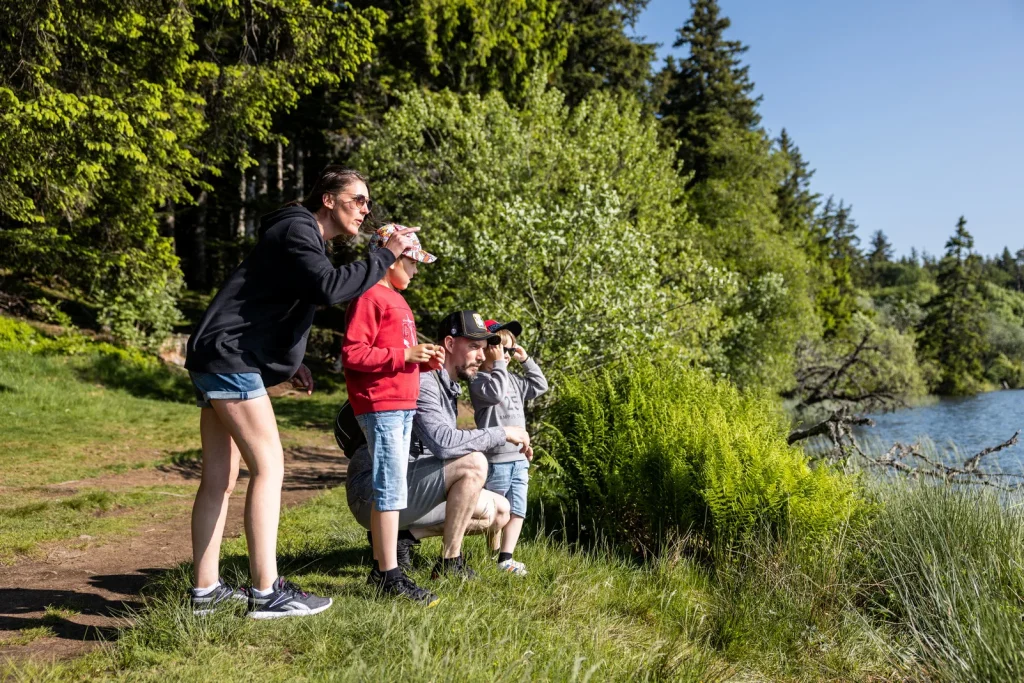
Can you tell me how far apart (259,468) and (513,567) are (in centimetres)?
177

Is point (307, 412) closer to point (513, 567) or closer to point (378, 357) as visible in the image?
point (513, 567)

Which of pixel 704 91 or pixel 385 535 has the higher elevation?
pixel 704 91

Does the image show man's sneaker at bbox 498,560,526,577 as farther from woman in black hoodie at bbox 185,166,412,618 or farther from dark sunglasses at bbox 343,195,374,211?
dark sunglasses at bbox 343,195,374,211

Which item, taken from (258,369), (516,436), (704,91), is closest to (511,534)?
(516,436)

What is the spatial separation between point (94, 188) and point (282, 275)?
1178 cm

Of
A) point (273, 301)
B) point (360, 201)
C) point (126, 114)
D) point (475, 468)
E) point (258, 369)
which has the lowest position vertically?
point (475, 468)

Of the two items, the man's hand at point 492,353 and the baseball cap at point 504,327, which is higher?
the baseball cap at point 504,327

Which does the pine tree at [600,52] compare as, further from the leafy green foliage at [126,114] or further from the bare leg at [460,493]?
the bare leg at [460,493]

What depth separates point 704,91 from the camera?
109 ft

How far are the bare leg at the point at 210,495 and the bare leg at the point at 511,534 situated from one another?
5.79 ft

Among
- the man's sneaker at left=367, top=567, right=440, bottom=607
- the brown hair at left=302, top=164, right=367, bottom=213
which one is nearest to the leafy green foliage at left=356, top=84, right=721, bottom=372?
the man's sneaker at left=367, top=567, right=440, bottom=607

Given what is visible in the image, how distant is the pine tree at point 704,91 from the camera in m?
31.3

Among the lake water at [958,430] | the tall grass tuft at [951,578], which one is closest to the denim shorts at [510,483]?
the tall grass tuft at [951,578]

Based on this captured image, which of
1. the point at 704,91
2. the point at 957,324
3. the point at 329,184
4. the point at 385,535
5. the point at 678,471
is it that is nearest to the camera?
the point at 329,184
